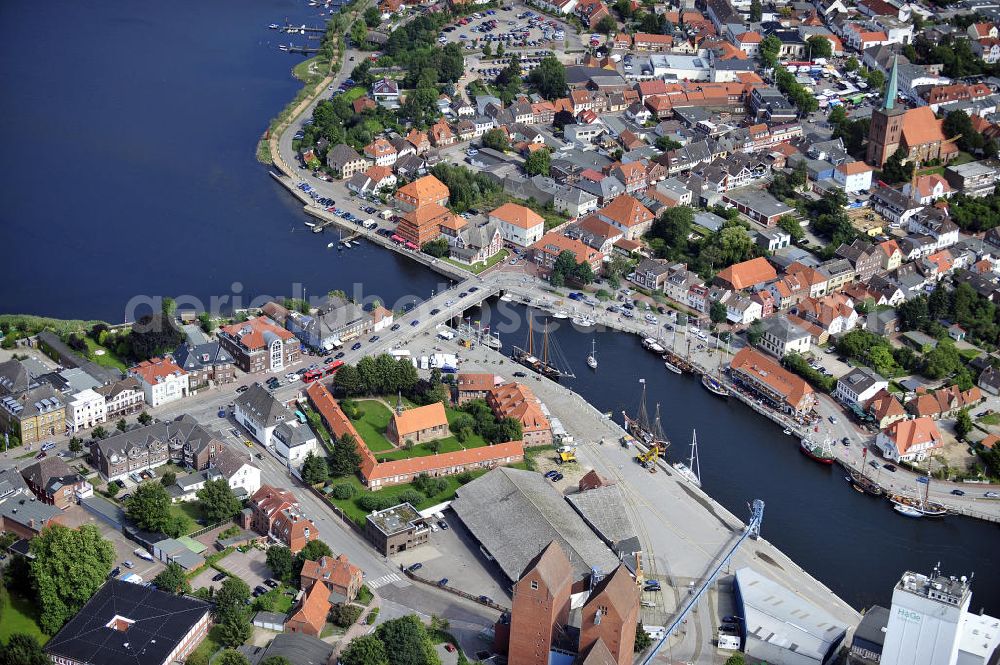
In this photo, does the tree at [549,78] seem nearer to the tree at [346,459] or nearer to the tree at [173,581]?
the tree at [346,459]

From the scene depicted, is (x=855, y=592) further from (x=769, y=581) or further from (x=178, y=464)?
(x=178, y=464)

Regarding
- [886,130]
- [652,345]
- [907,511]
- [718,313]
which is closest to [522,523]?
[907,511]

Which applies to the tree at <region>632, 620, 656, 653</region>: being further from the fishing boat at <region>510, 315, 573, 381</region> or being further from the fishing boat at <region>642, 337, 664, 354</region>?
the fishing boat at <region>642, 337, 664, 354</region>

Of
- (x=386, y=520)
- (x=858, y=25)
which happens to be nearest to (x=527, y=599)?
(x=386, y=520)

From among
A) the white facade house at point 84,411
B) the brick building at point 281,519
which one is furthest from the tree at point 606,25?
the brick building at point 281,519

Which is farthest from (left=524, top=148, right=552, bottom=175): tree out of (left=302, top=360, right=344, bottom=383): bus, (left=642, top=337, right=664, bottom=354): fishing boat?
(left=302, top=360, right=344, bottom=383): bus

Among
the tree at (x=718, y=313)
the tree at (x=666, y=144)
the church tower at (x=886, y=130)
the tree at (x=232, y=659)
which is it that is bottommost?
the tree at (x=232, y=659)
